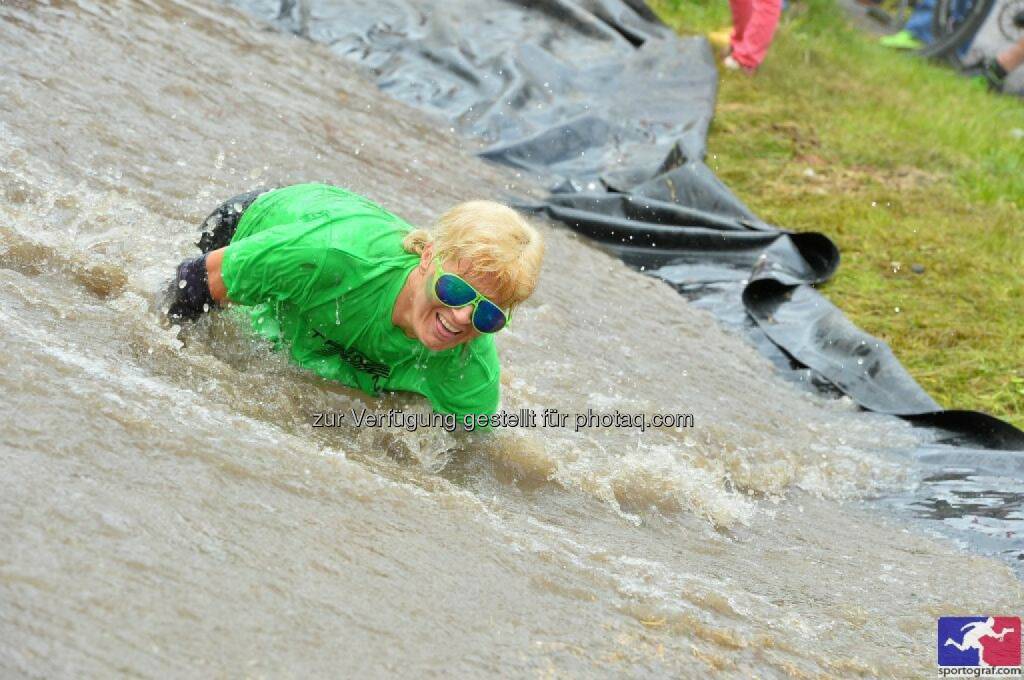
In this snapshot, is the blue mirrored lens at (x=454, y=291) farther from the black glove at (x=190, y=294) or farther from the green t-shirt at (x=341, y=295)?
the black glove at (x=190, y=294)

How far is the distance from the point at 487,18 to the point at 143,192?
4590 mm

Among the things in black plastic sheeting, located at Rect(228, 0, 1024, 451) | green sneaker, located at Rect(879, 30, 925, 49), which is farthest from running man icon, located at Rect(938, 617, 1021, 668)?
green sneaker, located at Rect(879, 30, 925, 49)

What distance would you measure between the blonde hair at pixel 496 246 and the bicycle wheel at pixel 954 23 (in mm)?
11252

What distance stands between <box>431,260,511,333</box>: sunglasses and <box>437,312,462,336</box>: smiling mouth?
64 millimetres

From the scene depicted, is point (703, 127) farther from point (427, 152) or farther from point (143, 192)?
point (143, 192)

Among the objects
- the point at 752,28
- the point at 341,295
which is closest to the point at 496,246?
the point at 341,295

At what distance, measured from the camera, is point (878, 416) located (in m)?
5.11

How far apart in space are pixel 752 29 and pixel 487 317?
289 inches

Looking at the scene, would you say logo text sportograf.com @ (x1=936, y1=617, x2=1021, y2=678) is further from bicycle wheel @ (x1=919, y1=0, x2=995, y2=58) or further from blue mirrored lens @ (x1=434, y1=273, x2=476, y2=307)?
bicycle wheel @ (x1=919, y1=0, x2=995, y2=58)

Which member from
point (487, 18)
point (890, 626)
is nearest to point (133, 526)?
point (890, 626)

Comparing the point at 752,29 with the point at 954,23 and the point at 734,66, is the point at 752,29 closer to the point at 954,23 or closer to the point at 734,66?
the point at 734,66

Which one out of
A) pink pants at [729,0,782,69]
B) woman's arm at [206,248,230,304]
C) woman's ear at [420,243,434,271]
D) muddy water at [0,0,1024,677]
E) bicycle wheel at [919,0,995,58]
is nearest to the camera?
muddy water at [0,0,1024,677]

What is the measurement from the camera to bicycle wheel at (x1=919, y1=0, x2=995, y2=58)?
12789 mm

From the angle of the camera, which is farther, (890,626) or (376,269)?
(376,269)
